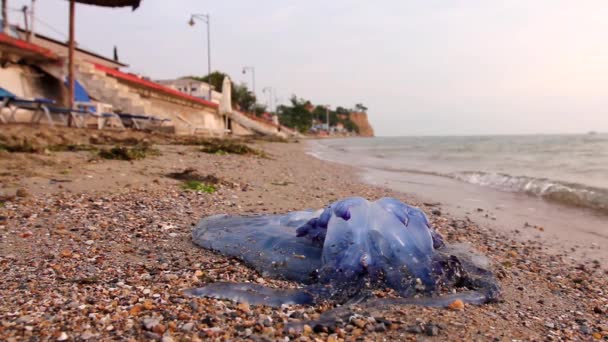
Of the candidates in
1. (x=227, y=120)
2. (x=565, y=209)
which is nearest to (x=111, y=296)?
(x=565, y=209)

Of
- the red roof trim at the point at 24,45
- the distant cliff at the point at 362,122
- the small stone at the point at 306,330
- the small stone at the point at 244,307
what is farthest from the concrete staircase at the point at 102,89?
the distant cliff at the point at 362,122

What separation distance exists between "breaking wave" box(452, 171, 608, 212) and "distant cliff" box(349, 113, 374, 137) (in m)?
163

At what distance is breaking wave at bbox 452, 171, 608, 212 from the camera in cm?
665

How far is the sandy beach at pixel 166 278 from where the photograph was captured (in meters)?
1.80

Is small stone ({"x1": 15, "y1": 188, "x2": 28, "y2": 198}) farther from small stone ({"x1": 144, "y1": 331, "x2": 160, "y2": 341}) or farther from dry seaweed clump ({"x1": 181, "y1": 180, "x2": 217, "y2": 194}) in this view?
small stone ({"x1": 144, "y1": 331, "x2": 160, "y2": 341})

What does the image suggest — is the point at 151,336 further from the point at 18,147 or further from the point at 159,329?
the point at 18,147

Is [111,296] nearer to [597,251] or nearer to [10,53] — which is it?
[597,251]

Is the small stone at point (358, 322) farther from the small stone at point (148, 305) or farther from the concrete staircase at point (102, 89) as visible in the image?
the concrete staircase at point (102, 89)

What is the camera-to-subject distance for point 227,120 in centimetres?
3316

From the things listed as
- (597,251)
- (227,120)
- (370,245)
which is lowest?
(597,251)

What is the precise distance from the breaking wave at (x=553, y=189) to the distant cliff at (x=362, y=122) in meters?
163

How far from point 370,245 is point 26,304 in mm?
1712

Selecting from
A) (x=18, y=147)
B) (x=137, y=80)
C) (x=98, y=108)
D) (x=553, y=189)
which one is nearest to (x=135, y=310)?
(x=18, y=147)

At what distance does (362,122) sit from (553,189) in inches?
6705
